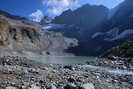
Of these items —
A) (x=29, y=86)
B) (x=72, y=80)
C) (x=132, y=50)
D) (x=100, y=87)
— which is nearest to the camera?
(x=29, y=86)

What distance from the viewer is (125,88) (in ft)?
82.1

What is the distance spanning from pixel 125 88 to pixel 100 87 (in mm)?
2967

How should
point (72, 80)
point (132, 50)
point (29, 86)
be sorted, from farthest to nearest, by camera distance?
point (132, 50), point (72, 80), point (29, 86)

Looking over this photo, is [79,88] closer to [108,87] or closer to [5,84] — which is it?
[108,87]

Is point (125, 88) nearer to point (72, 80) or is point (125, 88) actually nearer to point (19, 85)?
point (72, 80)

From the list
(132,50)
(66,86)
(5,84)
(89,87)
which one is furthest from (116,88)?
(132,50)

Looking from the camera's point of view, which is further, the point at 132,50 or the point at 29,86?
the point at 132,50

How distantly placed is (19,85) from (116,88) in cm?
992

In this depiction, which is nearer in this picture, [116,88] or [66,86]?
[66,86]

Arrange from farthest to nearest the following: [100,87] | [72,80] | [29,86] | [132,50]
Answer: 1. [132,50]
2. [72,80]
3. [100,87]
4. [29,86]

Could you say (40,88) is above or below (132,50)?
below

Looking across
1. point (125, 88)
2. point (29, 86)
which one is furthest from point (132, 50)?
point (29, 86)

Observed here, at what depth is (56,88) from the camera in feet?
69.1

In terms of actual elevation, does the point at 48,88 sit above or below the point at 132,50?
below
